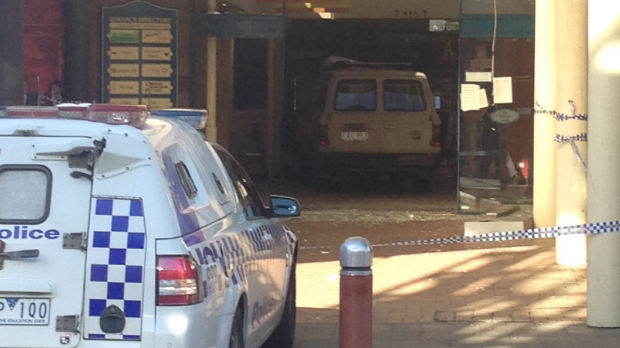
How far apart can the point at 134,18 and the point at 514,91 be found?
522cm

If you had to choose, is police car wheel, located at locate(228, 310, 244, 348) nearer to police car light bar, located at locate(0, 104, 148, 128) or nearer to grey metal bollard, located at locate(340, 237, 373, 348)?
grey metal bollard, located at locate(340, 237, 373, 348)

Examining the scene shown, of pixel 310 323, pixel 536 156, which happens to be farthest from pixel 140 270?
pixel 536 156

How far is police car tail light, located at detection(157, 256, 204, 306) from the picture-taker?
4.58 meters

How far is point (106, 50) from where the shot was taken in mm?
14570

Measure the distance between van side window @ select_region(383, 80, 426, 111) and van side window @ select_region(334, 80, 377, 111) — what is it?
0.67 feet

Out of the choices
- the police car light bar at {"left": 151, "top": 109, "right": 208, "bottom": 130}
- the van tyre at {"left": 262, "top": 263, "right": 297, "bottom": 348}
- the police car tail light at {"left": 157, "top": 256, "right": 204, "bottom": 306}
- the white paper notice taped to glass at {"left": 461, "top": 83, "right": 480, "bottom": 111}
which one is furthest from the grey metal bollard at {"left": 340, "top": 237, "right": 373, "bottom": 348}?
the white paper notice taped to glass at {"left": 461, "top": 83, "right": 480, "bottom": 111}

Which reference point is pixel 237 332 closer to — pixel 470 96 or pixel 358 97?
pixel 470 96

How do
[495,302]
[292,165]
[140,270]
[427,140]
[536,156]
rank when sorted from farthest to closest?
1. [292,165]
2. [427,140]
3. [536,156]
4. [495,302]
5. [140,270]

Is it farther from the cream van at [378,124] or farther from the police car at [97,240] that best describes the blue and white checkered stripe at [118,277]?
the cream van at [378,124]

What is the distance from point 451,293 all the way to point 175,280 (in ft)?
17.4

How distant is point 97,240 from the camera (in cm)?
462

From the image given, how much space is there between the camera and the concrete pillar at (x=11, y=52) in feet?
29.1

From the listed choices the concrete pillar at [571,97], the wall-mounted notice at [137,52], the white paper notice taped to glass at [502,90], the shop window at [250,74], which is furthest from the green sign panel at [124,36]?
the concrete pillar at [571,97]

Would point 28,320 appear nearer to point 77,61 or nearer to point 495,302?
point 495,302
